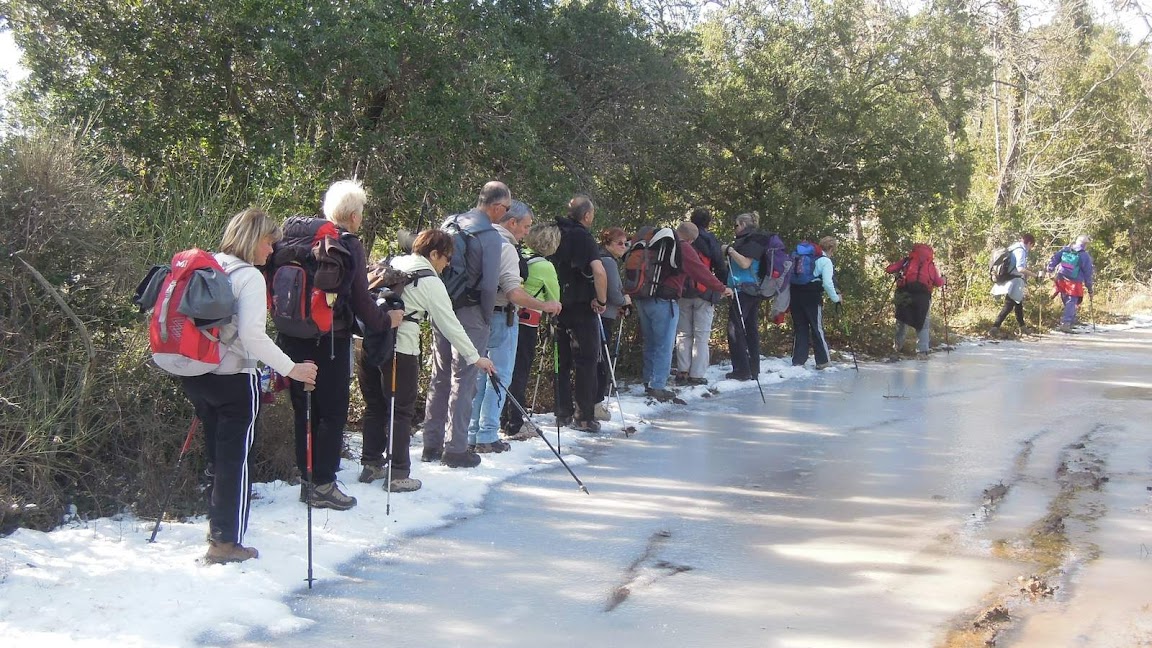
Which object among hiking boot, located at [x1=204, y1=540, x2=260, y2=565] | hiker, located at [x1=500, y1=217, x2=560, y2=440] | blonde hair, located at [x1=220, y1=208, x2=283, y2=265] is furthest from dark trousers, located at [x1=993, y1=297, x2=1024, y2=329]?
hiking boot, located at [x1=204, y1=540, x2=260, y2=565]

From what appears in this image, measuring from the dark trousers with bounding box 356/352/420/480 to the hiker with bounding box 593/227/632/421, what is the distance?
284 centimetres

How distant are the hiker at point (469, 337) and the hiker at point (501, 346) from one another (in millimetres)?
314

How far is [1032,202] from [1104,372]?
51.2 ft

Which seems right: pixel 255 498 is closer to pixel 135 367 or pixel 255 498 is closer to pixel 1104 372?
pixel 135 367

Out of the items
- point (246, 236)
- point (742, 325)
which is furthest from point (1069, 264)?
point (246, 236)

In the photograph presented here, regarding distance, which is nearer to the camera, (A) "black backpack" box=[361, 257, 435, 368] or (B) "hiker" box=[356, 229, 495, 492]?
(A) "black backpack" box=[361, 257, 435, 368]

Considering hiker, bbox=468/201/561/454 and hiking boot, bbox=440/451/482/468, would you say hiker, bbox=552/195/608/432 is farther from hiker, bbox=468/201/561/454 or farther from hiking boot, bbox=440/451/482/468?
hiking boot, bbox=440/451/482/468

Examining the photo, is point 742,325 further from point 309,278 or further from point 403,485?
point 309,278

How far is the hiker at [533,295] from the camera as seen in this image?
8.45 meters

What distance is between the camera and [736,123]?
15266 mm

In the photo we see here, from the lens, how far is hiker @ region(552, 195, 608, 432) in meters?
9.18

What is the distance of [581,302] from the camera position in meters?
9.30

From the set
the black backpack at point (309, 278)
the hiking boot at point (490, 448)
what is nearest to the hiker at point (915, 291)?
the hiking boot at point (490, 448)

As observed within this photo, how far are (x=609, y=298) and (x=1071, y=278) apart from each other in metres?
14.3
